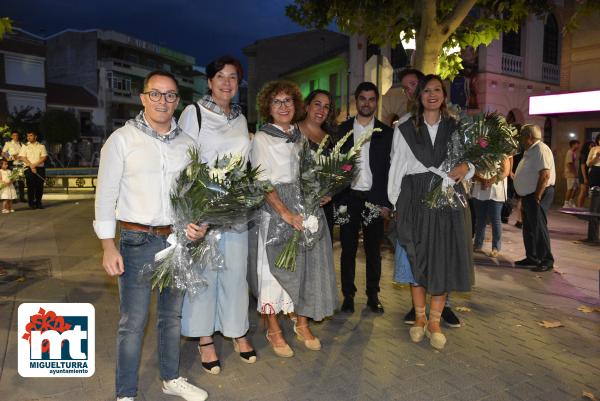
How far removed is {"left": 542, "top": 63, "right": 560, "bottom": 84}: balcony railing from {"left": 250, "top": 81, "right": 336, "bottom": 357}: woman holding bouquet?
19776 mm

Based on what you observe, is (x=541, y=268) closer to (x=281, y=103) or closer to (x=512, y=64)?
(x=281, y=103)

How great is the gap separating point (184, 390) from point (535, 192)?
5.59 metres

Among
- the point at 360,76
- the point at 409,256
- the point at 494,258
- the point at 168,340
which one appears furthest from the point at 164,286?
the point at 360,76

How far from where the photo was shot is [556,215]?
42.1ft

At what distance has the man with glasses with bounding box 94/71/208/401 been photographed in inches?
115

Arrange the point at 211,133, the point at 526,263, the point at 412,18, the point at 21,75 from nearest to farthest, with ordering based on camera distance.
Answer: the point at 211,133 < the point at 526,263 < the point at 412,18 < the point at 21,75

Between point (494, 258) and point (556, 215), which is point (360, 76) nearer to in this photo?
point (556, 215)

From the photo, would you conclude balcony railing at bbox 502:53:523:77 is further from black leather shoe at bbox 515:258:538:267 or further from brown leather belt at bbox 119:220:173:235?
brown leather belt at bbox 119:220:173:235

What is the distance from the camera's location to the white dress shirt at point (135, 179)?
2898 millimetres

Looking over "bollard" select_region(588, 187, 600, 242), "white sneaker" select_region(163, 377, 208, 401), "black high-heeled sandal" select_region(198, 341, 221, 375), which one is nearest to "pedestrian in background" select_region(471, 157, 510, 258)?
"bollard" select_region(588, 187, 600, 242)

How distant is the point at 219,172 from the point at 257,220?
3.44 feet

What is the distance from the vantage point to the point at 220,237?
3.52 m

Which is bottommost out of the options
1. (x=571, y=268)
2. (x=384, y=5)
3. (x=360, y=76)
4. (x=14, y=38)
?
(x=571, y=268)

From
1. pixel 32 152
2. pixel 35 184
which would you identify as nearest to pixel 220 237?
pixel 35 184
